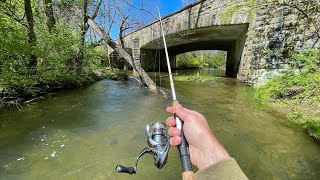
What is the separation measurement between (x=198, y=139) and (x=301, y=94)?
448 centimetres

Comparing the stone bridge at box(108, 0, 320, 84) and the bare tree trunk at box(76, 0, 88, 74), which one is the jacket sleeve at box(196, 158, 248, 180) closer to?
the stone bridge at box(108, 0, 320, 84)

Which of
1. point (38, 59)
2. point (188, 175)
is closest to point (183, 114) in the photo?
point (188, 175)

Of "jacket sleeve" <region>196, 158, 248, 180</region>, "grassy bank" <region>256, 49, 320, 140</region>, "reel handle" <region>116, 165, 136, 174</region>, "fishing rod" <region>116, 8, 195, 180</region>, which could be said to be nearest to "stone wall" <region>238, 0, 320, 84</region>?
"grassy bank" <region>256, 49, 320, 140</region>

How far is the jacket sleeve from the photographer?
993 mm

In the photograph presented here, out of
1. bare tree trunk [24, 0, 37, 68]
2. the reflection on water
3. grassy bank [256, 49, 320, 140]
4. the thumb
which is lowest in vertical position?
the reflection on water

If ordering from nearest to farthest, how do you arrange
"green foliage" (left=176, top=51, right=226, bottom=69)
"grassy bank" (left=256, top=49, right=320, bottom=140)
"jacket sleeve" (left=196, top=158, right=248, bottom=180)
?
"jacket sleeve" (left=196, top=158, right=248, bottom=180), "grassy bank" (left=256, top=49, right=320, bottom=140), "green foliage" (left=176, top=51, right=226, bottom=69)

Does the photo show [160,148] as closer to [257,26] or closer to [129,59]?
A: [129,59]

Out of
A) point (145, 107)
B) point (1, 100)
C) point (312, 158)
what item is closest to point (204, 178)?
point (312, 158)

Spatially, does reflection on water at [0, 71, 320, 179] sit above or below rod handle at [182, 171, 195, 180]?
below

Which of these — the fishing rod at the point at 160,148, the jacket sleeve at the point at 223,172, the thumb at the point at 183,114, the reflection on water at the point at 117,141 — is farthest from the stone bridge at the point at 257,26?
the jacket sleeve at the point at 223,172

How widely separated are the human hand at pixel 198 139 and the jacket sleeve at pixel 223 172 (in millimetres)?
139

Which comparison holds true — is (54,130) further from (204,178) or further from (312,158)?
(312,158)

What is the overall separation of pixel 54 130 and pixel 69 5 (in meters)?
6.78

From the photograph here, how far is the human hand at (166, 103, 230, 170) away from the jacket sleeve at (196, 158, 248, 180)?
0.46 feet
